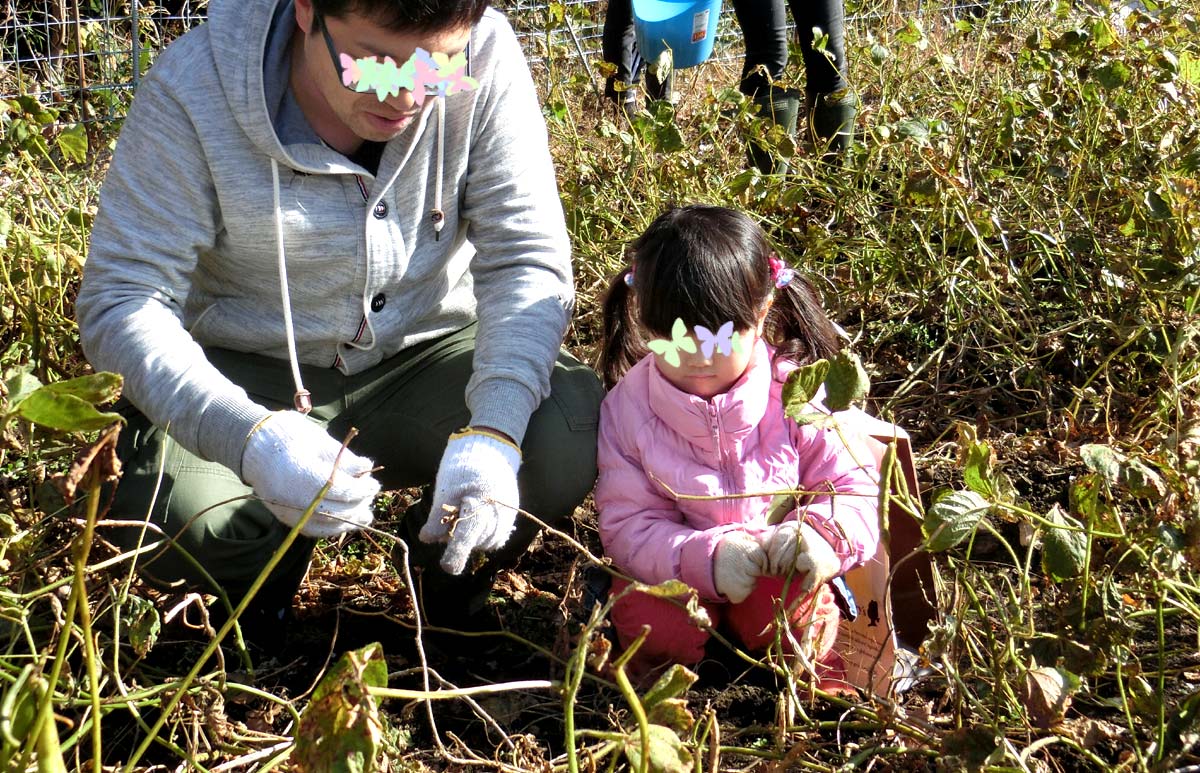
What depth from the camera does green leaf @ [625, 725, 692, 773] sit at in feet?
3.22

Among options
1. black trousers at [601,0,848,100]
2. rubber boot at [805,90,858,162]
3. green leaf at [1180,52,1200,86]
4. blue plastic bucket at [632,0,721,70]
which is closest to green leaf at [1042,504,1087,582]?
green leaf at [1180,52,1200,86]

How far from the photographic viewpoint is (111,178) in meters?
1.55

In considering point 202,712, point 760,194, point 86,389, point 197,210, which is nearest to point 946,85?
point 760,194

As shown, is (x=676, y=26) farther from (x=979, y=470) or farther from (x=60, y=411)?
(x=60, y=411)

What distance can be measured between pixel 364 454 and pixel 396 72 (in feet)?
1.85

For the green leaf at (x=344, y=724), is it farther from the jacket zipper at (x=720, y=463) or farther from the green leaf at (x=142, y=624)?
the jacket zipper at (x=720, y=463)

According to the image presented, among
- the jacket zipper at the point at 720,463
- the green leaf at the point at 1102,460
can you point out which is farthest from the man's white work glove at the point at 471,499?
the green leaf at the point at 1102,460

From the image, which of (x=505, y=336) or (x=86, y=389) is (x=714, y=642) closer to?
(x=505, y=336)

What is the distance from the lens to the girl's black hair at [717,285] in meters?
1.48

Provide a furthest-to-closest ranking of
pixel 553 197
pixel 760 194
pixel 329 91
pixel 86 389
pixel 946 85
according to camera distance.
A: pixel 946 85
pixel 760 194
pixel 553 197
pixel 329 91
pixel 86 389

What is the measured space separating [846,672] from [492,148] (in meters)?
0.81

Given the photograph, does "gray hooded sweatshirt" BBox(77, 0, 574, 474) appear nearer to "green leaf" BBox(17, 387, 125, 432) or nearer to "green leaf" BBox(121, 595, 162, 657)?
"green leaf" BBox(121, 595, 162, 657)

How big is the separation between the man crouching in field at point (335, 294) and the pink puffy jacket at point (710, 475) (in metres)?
0.10

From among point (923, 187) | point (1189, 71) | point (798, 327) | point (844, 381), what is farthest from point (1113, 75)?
point (844, 381)
